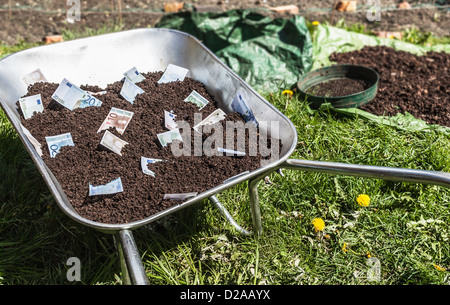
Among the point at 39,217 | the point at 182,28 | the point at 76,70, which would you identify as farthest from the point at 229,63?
the point at 39,217

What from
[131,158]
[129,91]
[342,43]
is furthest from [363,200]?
[342,43]

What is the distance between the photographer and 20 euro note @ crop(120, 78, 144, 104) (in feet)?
7.45

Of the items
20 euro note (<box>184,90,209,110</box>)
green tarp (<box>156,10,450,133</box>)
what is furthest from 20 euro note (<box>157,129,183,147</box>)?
green tarp (<box>156,10,450,133</box>)

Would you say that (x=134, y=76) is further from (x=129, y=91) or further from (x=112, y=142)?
(x=112, y=142)

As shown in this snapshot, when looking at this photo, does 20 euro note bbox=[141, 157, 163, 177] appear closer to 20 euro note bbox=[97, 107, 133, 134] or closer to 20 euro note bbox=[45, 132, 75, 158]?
20 euro note bbox=[97, 107, 133, 134]

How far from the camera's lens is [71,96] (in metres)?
2.18

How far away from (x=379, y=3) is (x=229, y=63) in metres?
2.36

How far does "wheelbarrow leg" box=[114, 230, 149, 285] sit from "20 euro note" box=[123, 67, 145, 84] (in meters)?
1.26

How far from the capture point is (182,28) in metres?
3.88

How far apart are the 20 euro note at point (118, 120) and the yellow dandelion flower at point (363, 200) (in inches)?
47.7

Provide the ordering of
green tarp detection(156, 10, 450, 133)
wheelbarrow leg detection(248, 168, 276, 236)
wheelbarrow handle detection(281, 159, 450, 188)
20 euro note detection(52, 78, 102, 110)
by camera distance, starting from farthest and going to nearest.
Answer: green tarp detection(156, 10, 450, 133), 20 euro note detection(52, 78, 102, 110), wheelbarrow leg detection(248, 168, 276, 236), wheelbarrow handle detection(281, 159, 450, 188)

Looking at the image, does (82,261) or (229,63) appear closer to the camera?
(82,261)

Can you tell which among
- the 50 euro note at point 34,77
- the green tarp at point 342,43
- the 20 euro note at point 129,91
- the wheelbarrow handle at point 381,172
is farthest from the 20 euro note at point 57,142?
the green tarp at point 342,43
